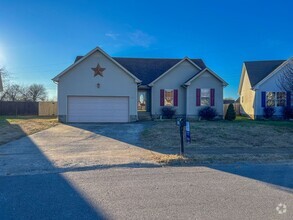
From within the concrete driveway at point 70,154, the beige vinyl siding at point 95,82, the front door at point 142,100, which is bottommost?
the concrete driveway at point 70,154

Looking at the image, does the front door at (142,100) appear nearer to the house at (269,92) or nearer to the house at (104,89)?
the house at (104,89)

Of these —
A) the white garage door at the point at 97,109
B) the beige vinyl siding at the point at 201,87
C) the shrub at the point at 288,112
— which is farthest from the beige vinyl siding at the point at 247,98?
the white garage door at the point at 97,109

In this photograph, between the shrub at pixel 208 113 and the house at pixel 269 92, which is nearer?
the shrub at pixel 208 113

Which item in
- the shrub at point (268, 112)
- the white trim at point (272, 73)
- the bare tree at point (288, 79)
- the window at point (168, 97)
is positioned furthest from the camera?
the shrub at point (268, 112)

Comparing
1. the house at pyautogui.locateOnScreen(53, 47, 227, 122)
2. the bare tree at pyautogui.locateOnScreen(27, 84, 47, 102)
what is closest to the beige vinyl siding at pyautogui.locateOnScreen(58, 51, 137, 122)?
the house at pyautogui.locateOnScreen(53, 47, 227, 122)

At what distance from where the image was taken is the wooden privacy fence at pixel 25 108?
30312 mm

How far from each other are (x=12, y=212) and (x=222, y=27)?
20607mm

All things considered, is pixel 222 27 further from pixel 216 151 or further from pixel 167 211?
pixel 167 211

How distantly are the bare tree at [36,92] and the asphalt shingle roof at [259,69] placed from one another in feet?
137

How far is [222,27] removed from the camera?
2067 cm

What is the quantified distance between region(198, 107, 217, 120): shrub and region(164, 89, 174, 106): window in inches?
105

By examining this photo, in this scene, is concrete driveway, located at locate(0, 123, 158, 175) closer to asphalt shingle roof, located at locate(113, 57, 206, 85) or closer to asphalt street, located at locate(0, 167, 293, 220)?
asphalt street, located at locate(0, 167, 293, 220)

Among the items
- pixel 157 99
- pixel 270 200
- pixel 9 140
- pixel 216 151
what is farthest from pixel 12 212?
pixel 157 99

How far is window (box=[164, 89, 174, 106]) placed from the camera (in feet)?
70.2
